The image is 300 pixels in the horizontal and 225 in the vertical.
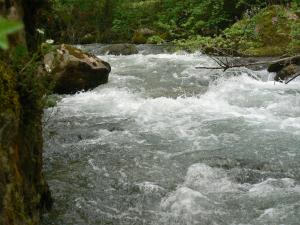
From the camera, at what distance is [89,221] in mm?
4703

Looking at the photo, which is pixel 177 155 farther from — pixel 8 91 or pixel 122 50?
pixel 122 50

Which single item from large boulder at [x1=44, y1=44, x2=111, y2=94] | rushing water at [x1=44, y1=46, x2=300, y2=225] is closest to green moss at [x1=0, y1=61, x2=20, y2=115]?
rushing water at [x1=44, y1=46, x2=300, y2=225]

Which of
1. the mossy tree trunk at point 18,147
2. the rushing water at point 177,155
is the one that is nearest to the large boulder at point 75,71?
the rushing water at point 177,155

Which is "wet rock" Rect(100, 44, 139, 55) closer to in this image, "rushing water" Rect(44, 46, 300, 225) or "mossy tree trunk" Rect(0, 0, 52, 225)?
"rushing water" Rect(44, 46, 300, 225)

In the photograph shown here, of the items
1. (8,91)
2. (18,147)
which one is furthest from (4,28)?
(18,147)

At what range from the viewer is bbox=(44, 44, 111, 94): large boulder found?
10883 mm

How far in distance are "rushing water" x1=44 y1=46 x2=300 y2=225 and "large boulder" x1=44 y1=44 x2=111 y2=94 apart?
46cm

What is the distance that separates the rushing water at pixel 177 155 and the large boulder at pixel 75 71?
0.46m

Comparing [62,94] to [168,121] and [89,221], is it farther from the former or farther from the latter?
[89,221]

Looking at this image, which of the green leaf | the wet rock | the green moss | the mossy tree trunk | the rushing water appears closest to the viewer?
the green leaf

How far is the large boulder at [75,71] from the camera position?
10.9 m

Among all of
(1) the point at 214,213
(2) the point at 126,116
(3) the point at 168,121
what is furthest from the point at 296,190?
(2) the point at 126,116

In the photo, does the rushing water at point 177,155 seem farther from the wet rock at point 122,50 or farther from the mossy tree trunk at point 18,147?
the wet rock at point 122,50

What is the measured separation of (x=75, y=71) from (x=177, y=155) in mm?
5317
